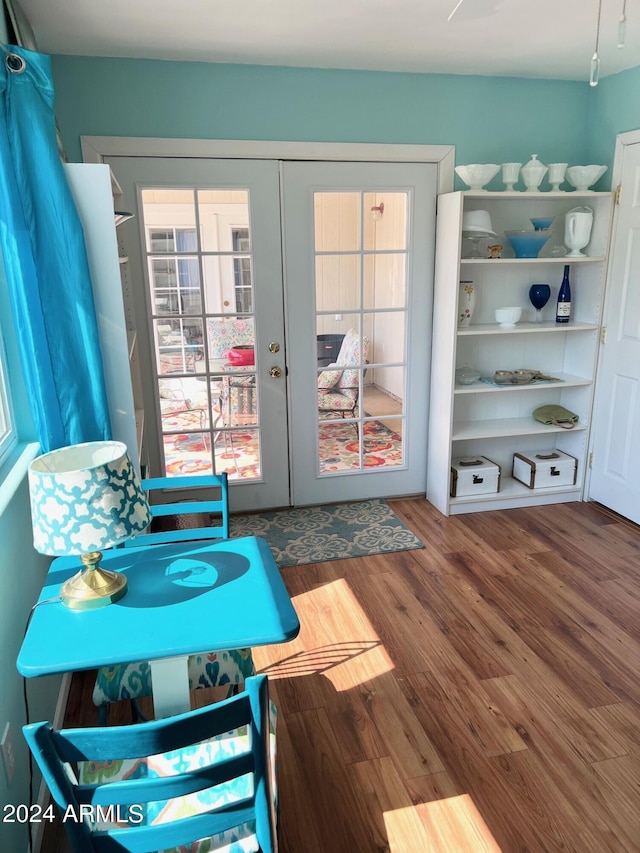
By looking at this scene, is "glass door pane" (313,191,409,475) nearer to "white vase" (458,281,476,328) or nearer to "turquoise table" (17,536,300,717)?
"white vase" (458,281,476,328)

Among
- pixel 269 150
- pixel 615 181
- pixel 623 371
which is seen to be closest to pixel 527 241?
pixel 615 181

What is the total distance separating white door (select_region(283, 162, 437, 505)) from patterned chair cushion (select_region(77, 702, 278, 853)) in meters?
2.37

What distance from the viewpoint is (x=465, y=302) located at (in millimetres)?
3602

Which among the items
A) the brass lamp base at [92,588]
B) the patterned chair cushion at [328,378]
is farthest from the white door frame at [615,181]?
the brass lamp base at [92,588]

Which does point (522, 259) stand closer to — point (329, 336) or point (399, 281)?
point (399, 281)

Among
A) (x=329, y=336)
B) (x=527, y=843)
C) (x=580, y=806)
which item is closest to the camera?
Result: (x=527, y=843)

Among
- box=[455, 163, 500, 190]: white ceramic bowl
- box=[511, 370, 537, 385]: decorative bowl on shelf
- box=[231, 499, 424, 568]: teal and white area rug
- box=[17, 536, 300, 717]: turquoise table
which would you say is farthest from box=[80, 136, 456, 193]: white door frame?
box=[17, 536, 300, 717]: turquoise table

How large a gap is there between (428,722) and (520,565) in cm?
126

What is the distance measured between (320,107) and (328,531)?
230 centimetres

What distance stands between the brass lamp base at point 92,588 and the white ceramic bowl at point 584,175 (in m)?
3.26

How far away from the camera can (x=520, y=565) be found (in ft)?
10.3

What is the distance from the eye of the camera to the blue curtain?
189 centimetres

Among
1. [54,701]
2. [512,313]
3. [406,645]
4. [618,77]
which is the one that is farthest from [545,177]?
[54,701]

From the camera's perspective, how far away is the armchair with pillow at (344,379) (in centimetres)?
366
